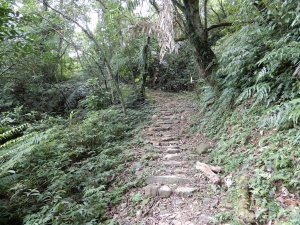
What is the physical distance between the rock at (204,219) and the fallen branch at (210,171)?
632 mm

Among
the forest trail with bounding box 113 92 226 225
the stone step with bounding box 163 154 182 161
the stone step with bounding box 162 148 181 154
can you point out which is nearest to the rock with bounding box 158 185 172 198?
the forest trail with bounding box 113 92 226 225

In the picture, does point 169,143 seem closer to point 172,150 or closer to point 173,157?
point 172,150

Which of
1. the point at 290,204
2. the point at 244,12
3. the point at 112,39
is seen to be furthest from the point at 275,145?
the point at 112,39

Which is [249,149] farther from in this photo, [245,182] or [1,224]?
[1,224]

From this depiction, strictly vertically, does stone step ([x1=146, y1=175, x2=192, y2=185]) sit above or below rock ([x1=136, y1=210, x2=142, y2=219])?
above

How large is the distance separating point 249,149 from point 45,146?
3734 mm

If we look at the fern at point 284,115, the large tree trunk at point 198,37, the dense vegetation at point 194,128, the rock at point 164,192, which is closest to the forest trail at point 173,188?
the rock at point 164,192

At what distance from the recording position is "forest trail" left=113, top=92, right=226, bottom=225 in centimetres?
260

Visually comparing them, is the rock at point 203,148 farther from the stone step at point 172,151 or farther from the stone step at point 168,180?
the stone step at point 168,180

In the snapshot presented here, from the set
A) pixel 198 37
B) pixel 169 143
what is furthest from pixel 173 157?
pixel 198 37

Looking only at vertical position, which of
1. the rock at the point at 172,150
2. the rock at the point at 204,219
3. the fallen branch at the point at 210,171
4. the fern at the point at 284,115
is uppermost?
the fern at the point at 284,115

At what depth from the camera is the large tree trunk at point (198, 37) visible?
4.96 m

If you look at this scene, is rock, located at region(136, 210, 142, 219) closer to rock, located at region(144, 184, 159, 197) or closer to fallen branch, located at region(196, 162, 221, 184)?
rock, located at region(144, 184, 159, 197)

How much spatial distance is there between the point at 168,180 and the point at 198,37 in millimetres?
3361
